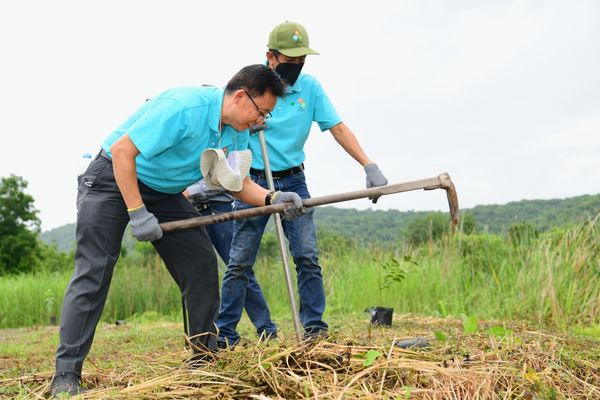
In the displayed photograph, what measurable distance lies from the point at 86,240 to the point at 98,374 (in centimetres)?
67

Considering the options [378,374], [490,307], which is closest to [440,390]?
[378,374]

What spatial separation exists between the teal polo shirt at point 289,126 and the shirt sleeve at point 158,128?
1.32 m

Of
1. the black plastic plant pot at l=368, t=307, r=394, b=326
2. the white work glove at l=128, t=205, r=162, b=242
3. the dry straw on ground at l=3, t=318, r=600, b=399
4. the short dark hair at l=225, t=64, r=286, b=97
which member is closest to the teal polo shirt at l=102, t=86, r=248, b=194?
the short dark hair at l=225, t=64, r=286, b=97

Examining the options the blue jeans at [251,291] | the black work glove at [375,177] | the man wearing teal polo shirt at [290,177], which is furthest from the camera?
the blue jeans at [251,291]

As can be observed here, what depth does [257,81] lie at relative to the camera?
3.33m

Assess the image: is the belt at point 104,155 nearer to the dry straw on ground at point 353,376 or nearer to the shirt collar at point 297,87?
the dry straw on ground at point 353,376

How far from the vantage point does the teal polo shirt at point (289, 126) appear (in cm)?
455

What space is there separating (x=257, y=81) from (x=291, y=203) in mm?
680

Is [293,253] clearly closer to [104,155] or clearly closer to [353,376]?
[104,155]

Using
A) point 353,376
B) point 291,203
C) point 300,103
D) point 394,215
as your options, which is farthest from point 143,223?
point 394,215

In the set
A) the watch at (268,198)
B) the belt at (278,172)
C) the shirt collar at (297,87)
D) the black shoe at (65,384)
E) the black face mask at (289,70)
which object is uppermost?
the black face mask at (289,70)

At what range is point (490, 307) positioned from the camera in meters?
7.20

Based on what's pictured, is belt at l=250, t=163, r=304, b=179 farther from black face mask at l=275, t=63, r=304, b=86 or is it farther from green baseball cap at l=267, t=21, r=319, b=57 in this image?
green baseball cap at l=267, t=21, r=319, b=57

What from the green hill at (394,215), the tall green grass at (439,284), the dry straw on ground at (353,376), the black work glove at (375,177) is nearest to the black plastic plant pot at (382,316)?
the tall green grass at (439,284)
